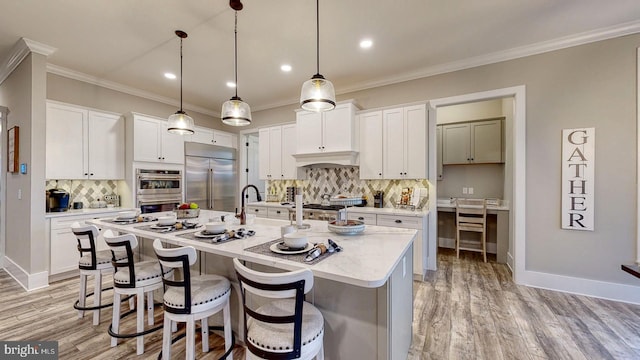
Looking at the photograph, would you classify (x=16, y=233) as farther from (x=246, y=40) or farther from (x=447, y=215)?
(x=447, y=215)

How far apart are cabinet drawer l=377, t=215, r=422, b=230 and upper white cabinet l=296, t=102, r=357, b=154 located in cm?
117

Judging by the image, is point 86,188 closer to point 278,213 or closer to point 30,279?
point 30,279

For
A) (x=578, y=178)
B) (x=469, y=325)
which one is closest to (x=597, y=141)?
(x=578, y=178)

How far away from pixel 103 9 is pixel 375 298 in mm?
3448

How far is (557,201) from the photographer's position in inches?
117

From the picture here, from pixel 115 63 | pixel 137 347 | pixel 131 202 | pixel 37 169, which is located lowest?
pixel 137 347

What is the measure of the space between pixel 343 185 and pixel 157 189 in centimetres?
323

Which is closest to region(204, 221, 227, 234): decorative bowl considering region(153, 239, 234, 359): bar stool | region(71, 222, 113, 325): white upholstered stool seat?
region(153, 239, 234, 359): bar stool

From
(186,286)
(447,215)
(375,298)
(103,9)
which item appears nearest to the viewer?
(375,298)

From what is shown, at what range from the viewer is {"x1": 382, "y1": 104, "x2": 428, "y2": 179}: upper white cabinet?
3.54 meters

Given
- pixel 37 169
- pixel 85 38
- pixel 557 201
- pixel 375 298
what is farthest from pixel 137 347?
pixel 557 201

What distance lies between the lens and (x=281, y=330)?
48.2 inches

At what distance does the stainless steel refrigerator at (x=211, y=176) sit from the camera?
4797 mm

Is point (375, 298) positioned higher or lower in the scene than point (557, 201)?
lower
